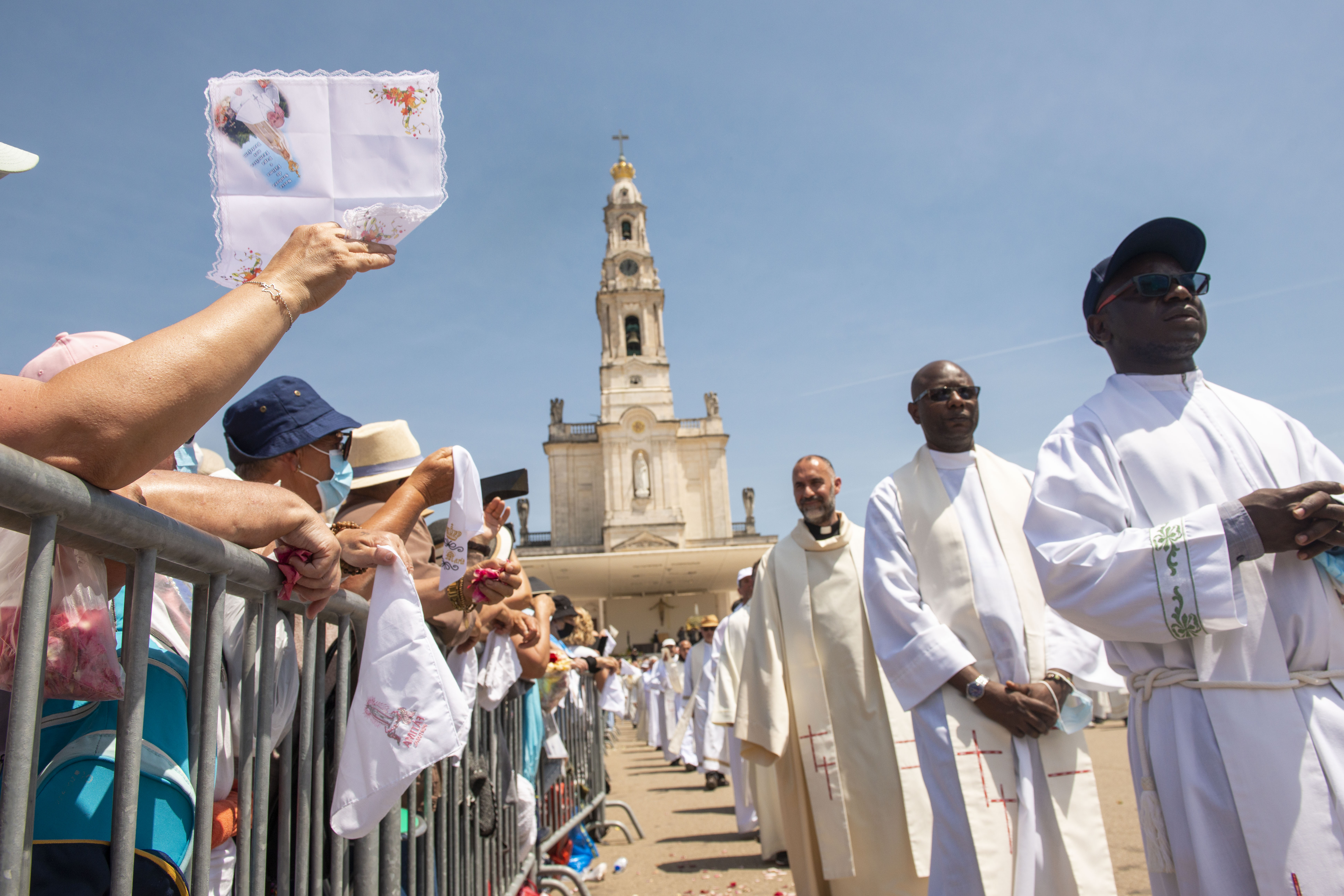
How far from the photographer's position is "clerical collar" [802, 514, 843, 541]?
486 cm

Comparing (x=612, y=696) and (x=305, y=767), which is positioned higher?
(x=612, y=696)

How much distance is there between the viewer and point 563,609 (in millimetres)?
9094

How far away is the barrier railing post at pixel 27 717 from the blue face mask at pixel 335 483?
5.32 feet

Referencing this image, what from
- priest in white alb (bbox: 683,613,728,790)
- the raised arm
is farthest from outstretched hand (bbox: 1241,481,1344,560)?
priest in white alb (bbox: 683,613,728,790)

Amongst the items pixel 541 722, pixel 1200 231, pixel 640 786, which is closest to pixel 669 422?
pixel 640 786

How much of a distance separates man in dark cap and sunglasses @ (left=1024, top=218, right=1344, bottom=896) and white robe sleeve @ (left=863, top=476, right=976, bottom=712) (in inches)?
31.2

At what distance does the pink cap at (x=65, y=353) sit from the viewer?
1712mm

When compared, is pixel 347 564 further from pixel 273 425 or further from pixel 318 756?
pixel 273 425

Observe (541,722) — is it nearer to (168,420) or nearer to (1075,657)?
(1075,657)

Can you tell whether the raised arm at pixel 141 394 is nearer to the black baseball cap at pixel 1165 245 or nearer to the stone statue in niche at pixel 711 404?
the black baseball cap at pixel 1165 245

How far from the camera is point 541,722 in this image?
563cm

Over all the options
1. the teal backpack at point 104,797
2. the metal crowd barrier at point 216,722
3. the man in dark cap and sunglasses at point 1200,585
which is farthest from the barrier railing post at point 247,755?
the man in dark cap and sunglasses at point 1200,585

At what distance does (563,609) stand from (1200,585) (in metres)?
7.43

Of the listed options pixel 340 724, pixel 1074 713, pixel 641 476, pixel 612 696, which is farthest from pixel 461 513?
pixel 641 476
